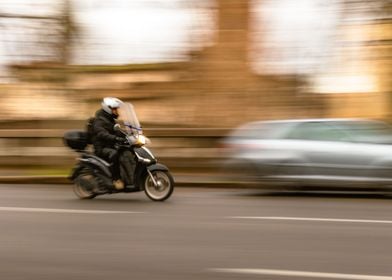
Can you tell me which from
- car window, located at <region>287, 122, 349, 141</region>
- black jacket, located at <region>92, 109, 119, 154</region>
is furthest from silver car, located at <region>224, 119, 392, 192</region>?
black jacket, located at <region>92, 109, 119, 154</region>

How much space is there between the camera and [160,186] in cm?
1166

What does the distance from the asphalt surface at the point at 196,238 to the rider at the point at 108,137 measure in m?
0.52

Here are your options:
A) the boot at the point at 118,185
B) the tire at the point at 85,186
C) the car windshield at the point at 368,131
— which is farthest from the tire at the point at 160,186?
the car windshield at the point at 368,131

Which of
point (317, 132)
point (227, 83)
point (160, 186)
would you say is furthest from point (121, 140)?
point (227, 83)

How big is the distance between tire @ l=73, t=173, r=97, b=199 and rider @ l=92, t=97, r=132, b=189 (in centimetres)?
37

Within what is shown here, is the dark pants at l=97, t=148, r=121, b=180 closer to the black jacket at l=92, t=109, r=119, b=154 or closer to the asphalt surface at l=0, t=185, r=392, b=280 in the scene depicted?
the black jacket at l=92, t=109, r=119, b=154

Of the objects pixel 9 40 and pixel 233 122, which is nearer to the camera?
pixel 233 122

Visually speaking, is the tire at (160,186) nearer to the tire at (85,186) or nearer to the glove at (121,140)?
the glove at (121,140)

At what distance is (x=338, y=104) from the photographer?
20.1 metres

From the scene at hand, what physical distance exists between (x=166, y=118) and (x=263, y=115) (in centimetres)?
250

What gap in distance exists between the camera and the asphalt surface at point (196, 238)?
245 inches

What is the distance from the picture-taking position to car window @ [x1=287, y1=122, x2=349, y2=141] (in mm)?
12745

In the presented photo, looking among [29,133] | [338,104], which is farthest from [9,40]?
[338,104]

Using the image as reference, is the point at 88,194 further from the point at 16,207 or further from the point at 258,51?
the point at 258,51
